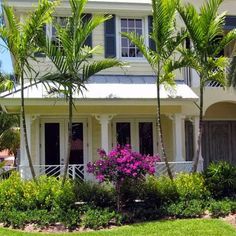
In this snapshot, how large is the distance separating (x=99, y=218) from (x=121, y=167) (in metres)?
1.44

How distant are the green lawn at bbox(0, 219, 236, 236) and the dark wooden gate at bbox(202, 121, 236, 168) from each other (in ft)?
28.2

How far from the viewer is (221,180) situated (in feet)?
44.7

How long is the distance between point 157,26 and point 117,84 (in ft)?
13.1

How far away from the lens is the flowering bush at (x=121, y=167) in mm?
Result: 12273

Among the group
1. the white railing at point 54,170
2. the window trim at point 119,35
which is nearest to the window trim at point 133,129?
the white railing at point 54,170

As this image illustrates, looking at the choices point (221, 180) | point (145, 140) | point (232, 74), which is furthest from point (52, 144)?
point (232, 74)

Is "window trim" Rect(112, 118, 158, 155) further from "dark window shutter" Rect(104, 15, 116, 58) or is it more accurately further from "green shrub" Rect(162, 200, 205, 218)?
"green shrub" Rect(162, 200, 205, 218)

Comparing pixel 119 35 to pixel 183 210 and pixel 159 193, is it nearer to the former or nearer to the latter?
pixel 159 193

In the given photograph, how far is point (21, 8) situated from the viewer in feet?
56.8

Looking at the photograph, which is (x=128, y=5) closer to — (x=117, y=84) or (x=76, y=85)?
(x=117, y=84)

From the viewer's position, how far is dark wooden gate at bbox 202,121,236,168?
799 inches

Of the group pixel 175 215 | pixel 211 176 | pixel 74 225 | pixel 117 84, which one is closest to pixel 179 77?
pixel 117 84

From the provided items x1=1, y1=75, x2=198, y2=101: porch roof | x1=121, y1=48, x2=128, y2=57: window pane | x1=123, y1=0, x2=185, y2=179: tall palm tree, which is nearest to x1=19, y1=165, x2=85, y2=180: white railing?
x1=1, y1=75, x2=198, y2=101: porch roof

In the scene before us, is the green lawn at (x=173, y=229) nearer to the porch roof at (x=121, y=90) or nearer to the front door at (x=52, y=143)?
the porch roof at (x=121, y=90)
